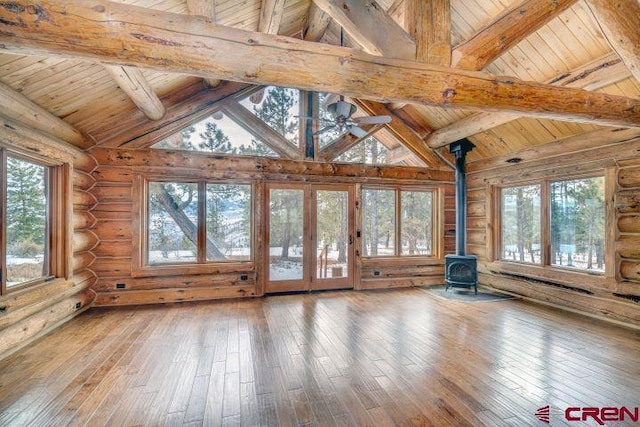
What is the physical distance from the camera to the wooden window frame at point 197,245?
526 cm

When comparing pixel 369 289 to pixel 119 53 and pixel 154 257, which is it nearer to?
pixel 154 257

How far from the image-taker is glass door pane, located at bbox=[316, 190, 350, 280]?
20.6ft

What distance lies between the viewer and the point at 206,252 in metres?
5.64

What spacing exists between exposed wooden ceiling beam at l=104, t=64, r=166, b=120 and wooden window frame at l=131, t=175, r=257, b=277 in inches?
45.2

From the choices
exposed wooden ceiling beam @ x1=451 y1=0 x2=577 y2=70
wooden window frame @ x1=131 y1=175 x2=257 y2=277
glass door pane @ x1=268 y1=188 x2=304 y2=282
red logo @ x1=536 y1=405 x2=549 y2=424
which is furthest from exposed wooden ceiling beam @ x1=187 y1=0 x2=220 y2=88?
red logo @ x1=536 y1=405 x2=549 y2=424

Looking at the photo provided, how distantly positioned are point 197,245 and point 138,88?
9.14 feet

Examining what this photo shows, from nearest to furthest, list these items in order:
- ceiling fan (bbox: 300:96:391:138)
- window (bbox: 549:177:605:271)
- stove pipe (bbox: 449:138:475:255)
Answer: ceiling fan (bbox: 300:96:391:138), window (bbox: 549:177:605:271), stove pipe (bbox: 449:138:475:255)

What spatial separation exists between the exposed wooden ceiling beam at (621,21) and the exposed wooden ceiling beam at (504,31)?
31cm

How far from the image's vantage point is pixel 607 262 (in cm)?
447

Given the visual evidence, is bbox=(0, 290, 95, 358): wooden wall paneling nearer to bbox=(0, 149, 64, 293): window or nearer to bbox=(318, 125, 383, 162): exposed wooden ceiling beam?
bbox=(0, 149, 64, 293): window

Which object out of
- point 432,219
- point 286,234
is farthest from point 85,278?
point 432,219

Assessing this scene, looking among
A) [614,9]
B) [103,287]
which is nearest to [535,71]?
[614,9]

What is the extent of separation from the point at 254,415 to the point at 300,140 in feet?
16.5

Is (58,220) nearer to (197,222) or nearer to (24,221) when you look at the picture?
(24,221)
